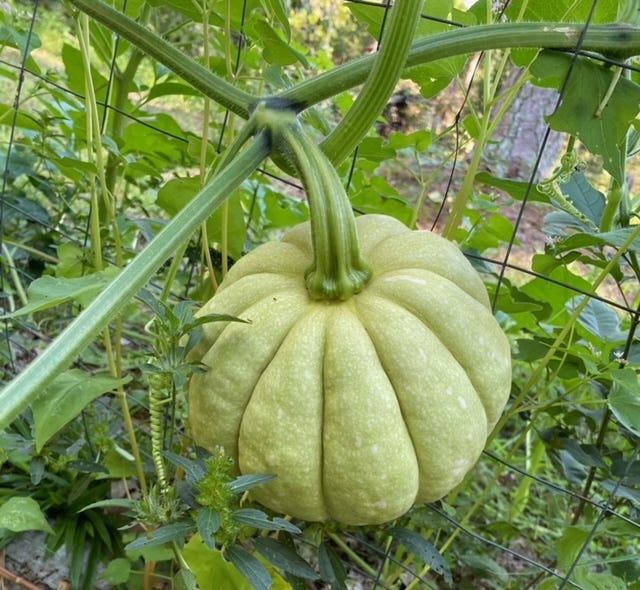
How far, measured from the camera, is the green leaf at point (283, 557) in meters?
0.85

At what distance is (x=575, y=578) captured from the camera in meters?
0.97

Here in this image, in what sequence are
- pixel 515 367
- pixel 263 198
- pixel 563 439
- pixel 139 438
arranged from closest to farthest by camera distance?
pixel 563 439 < pixel 139 438 < pixel 263 198 < pixel 515 367

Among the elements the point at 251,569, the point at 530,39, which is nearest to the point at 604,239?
the point at 530,39

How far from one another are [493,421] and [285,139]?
0.45 m

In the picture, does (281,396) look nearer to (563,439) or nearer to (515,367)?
(563,439)

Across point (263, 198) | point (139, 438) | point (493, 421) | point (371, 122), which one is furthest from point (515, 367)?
point (371, 122)

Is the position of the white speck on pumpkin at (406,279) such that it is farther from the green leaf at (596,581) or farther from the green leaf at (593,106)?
the green leaf at (596,581)

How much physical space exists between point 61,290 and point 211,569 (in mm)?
445

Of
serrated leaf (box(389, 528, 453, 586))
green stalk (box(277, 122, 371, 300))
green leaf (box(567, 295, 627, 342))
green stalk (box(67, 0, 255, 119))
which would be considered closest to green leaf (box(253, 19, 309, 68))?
green stalk (box(67, 0, 255, 119))

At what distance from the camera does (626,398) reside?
87 centimetres

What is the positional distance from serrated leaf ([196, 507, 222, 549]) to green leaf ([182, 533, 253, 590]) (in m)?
0.16

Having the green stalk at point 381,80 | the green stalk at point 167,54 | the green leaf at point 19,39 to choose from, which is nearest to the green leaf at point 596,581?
the green stalk at point 381,80

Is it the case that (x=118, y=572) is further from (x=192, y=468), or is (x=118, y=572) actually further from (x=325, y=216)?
(x=325, y=216)

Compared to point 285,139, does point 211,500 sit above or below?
below
